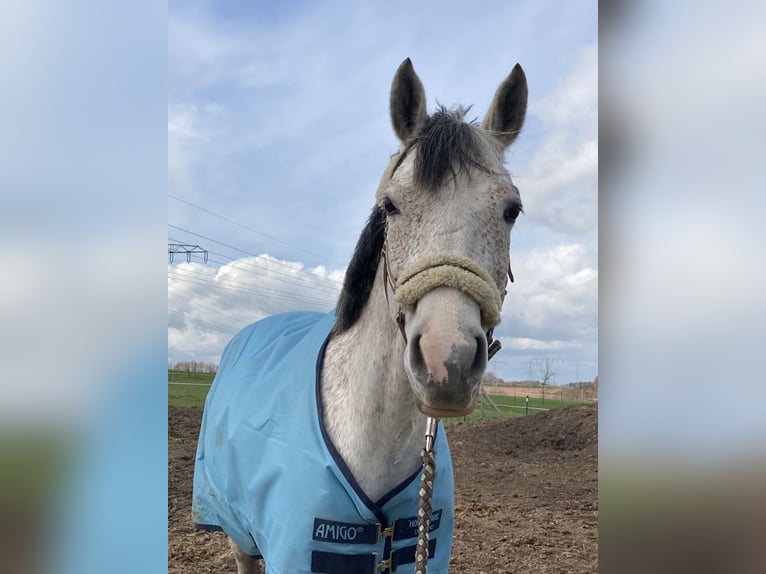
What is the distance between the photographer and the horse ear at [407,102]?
194 cm

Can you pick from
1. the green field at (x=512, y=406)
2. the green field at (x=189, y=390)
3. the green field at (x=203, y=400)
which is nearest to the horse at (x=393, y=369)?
the green field at (x=203, y=400)

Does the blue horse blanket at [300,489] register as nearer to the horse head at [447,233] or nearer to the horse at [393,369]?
the horse at [393,369]

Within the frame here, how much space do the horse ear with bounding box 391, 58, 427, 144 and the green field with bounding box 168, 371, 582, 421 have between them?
245 inches

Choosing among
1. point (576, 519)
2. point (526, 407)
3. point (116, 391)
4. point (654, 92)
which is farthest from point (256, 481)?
point (526, 407)

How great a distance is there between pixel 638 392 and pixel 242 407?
206 centimetres

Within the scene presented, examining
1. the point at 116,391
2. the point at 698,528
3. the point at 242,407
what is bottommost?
the point at 242,407

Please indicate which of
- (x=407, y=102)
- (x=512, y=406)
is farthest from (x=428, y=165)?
(x=512, y=406)

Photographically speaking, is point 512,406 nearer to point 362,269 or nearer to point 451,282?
point 362,269

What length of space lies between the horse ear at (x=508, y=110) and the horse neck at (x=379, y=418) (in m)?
0.80

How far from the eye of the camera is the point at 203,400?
11.9m

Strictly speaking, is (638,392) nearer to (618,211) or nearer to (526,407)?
(618,211)

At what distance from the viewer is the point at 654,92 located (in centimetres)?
98

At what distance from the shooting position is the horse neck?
1854 millimetres

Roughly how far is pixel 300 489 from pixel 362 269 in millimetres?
916
